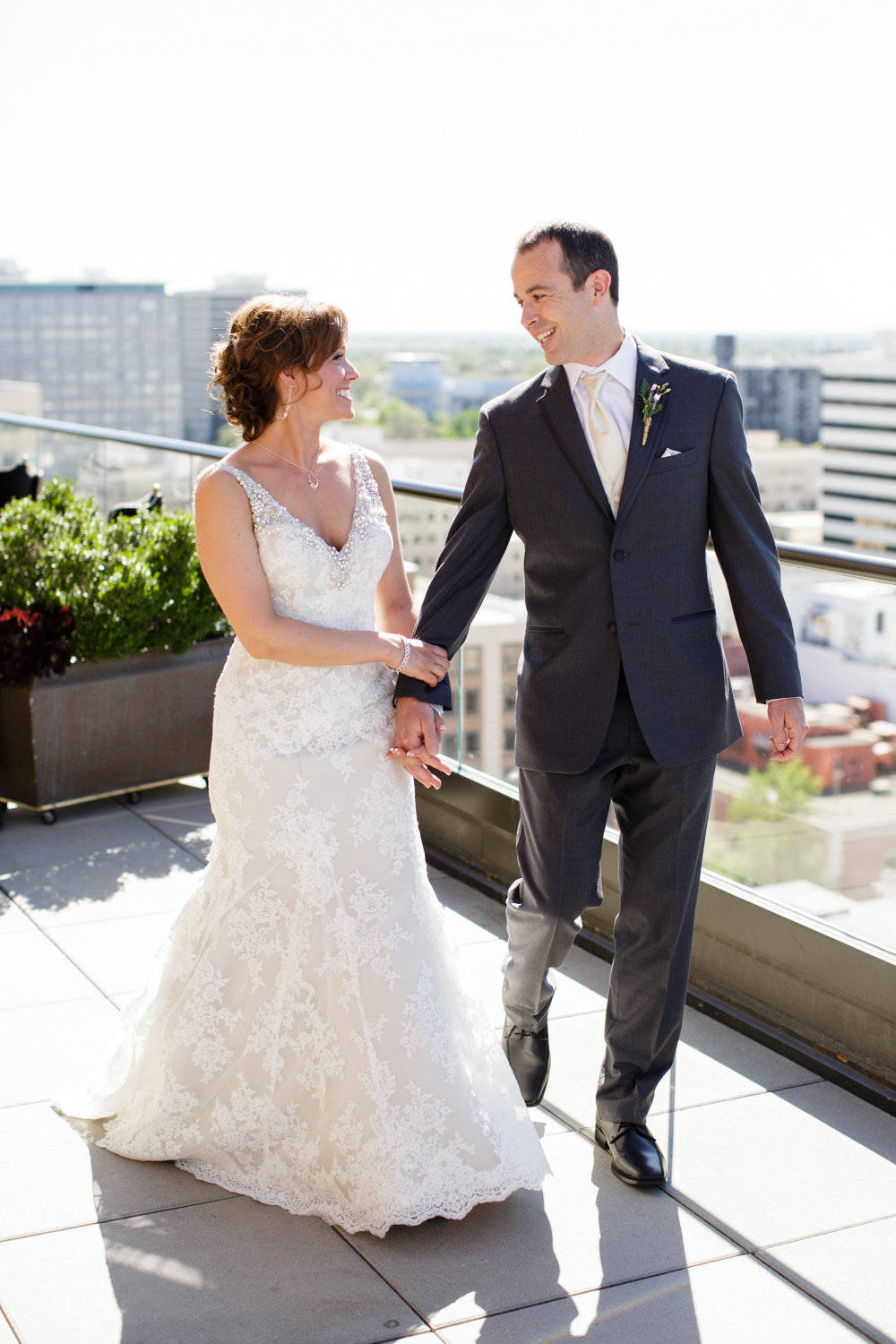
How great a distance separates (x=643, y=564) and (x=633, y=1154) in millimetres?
1182

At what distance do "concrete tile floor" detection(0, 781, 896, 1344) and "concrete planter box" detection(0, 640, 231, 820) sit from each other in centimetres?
175

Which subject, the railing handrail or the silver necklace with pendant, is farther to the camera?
the railing handrail

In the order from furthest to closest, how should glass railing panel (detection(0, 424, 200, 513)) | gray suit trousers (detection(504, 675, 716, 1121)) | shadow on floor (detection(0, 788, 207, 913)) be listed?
1. glass railing panel (detection(0, 424, 200, 513))
2. shadow on floor (detection(0, 788, 207, 913))
3. gray suit trousers (detection(504, 675, 716, 1121))

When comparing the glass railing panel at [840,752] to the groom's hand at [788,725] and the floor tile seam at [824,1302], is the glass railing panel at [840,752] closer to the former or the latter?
the groom's hand at [788,725]

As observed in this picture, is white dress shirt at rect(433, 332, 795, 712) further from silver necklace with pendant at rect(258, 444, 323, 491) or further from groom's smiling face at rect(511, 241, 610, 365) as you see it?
silver necklace with pendant at rect(258, 444, 323, 491)

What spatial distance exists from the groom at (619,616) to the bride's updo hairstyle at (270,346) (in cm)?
38

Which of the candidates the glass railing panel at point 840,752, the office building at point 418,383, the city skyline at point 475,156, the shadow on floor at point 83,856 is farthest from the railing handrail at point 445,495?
the office building at point 418,383

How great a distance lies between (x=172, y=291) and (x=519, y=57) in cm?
6590

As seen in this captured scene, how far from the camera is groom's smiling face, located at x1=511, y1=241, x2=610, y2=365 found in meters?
2.45

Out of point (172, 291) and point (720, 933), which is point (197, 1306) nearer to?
point (720, 933)

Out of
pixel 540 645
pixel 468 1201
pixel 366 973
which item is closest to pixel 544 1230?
pixel 468 1201

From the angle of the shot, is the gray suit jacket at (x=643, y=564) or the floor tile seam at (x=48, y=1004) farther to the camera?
Result: the floor tile seam at (x=48, y=1004)

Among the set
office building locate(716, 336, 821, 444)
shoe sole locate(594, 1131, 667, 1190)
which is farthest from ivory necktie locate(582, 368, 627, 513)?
office building locate(716, 336, 821, 444)

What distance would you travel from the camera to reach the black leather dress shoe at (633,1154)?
8.48ft
